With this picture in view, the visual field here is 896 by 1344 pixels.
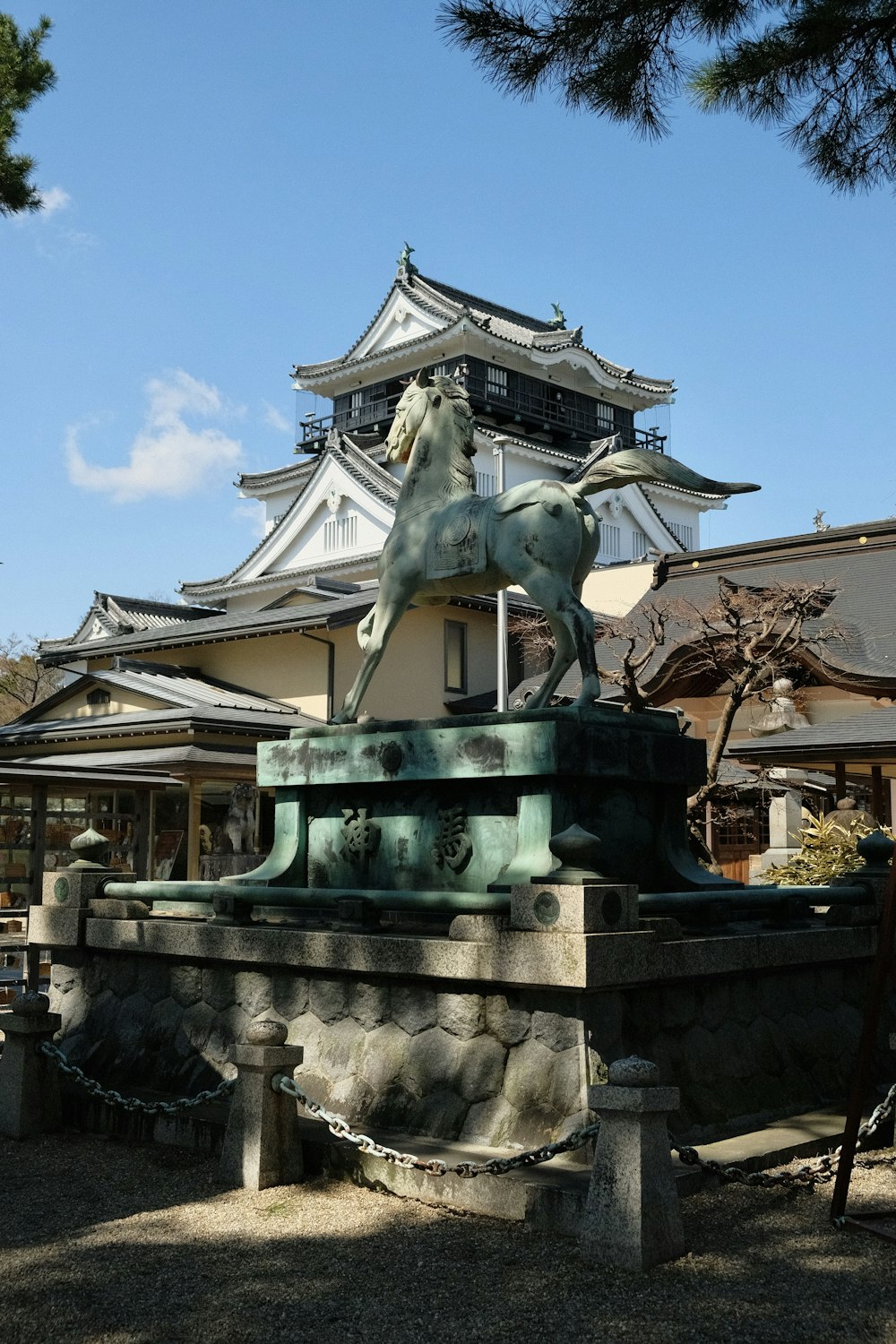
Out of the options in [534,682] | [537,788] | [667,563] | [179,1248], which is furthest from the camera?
[667,563]

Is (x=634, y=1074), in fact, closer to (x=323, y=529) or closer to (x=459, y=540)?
(x=459, y=540)

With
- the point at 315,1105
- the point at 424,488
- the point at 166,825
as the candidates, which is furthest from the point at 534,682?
the point at 315,1105

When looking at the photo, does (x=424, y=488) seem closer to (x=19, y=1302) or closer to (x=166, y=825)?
(x=19, y=1302)

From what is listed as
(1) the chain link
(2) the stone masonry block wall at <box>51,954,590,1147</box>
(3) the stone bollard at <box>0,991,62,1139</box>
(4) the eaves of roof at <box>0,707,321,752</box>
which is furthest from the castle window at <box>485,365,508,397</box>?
(1) the chain link

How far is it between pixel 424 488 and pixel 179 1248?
4579 mm

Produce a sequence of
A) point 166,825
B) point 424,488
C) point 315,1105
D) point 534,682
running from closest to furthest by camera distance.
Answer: point 315,1105 < point 424,488 < point 166,825 < point 534,682

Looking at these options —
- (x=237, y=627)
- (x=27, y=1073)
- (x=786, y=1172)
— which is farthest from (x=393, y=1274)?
(x=237, y=627)

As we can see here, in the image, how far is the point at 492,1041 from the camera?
19.2 feet

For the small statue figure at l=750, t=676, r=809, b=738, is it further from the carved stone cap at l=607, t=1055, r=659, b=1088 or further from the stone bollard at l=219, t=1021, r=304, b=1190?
the carved stone cap at l=607, t=1055, r=659, b=1088

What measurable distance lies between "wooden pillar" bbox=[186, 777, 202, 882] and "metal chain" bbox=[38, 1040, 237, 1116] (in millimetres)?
12360

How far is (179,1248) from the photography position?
4891 millimetres

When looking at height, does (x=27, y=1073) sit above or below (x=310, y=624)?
below

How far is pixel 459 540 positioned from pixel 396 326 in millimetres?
39095

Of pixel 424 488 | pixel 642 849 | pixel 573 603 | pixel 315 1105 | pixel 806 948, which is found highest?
pixel 424 488
